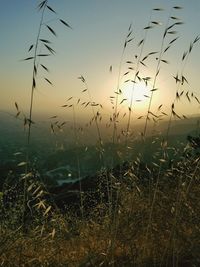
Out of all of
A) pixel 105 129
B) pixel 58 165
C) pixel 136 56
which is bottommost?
pixel 58 165

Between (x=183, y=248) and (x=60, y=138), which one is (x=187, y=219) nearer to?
(x=183, y=248)

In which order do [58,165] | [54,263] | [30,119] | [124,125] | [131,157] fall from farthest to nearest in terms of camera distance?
[58,165], [131,157], [124,125], [54,263], [30,119]

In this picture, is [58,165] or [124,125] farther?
[58,165]

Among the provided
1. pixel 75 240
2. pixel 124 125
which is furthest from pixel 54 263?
pixel 124 125

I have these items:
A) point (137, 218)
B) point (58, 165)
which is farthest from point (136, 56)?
point (58, 165)

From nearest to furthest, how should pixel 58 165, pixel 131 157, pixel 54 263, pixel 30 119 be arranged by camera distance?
pixel 30 119
pixel 54 263
pixel 131 157
pixel 58 165

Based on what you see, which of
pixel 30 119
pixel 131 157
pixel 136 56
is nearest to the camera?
pixel 30 119

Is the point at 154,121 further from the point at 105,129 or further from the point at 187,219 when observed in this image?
the point at 187,219

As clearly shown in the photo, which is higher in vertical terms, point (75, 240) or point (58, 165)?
point (75, 240)

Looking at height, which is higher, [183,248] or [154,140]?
[154,140]
